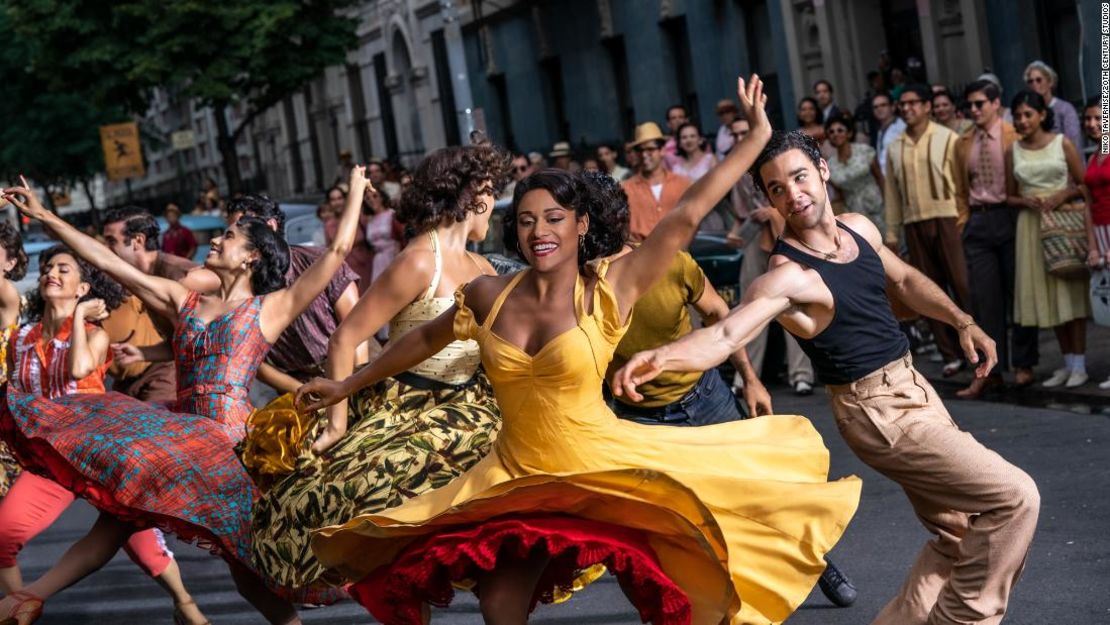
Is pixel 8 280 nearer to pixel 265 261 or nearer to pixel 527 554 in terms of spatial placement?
pixel 265 261

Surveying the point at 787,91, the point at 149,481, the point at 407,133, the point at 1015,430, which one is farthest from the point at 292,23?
the point at 149,481

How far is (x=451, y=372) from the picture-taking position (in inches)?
259

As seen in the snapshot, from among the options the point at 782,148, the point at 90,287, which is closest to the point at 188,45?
the point at 90,287

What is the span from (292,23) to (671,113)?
2157cm

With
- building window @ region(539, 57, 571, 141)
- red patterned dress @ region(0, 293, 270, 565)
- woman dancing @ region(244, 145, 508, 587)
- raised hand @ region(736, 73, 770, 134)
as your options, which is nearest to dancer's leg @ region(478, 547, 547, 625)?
woman dancing @ region(244, 145, 508, 587)

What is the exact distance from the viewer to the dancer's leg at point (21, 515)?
802cm

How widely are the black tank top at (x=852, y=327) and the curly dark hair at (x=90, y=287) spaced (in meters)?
4.34

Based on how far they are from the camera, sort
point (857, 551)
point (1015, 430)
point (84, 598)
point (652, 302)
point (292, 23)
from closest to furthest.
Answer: point (652, 302) < point (857, 551) < point (84, 598) < point (1015, 430) < point (292, 23)

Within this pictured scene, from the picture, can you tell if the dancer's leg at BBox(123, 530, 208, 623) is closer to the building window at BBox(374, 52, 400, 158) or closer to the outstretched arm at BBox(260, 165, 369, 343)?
the outstretched arm at BBox(260, 165, 369, 343)

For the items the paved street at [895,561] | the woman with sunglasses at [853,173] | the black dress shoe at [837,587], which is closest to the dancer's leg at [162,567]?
the paved street at [895,561]

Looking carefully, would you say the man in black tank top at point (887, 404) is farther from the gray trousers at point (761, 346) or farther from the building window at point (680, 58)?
the building window at point (680, 58)

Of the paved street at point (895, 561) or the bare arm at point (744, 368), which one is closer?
the bare arm at point (744, 368)

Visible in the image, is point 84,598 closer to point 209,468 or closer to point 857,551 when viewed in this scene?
point 209,468

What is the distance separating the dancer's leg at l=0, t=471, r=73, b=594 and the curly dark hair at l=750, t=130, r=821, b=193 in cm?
365
